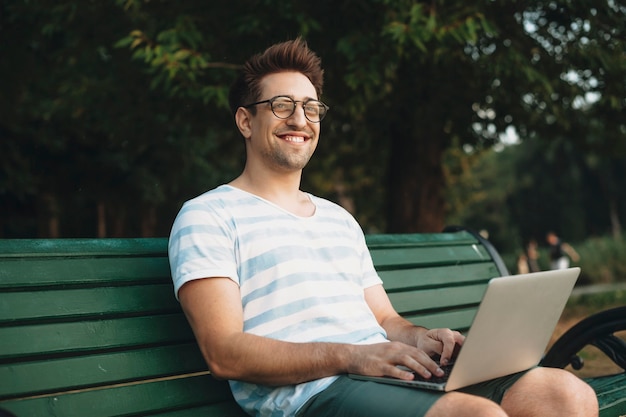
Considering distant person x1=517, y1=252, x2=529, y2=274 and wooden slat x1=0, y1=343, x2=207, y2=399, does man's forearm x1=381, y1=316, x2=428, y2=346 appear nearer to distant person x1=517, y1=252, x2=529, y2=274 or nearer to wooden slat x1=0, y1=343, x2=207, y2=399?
wooden slat x1=0, y1=343, x2=207, y2=399

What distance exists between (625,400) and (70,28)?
6452mm

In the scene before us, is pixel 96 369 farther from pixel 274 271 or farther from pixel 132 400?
pixel 274 271

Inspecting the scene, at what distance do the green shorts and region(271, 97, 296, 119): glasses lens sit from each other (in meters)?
1.03

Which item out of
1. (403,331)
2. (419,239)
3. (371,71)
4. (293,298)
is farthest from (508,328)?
(371,71)

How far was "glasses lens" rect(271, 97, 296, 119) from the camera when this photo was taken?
9.31 feet

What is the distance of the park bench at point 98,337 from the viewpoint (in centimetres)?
231

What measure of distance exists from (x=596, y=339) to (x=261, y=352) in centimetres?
198

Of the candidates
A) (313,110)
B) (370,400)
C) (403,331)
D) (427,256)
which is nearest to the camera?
(370,400)

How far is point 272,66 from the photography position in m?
2.88

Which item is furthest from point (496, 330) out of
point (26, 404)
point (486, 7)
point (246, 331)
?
point (486, 7)

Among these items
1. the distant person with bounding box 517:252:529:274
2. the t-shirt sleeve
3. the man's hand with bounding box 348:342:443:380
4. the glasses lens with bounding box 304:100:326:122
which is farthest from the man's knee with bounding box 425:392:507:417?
the distant person with bounding box 517:252:529:274

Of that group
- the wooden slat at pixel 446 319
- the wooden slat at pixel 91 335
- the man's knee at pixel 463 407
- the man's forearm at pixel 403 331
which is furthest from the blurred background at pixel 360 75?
the man's knee at pixel 463 407

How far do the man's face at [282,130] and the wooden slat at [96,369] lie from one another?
0.75m

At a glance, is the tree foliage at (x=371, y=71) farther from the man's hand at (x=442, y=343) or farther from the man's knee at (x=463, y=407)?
the man's knee at (x=463, y=407)
